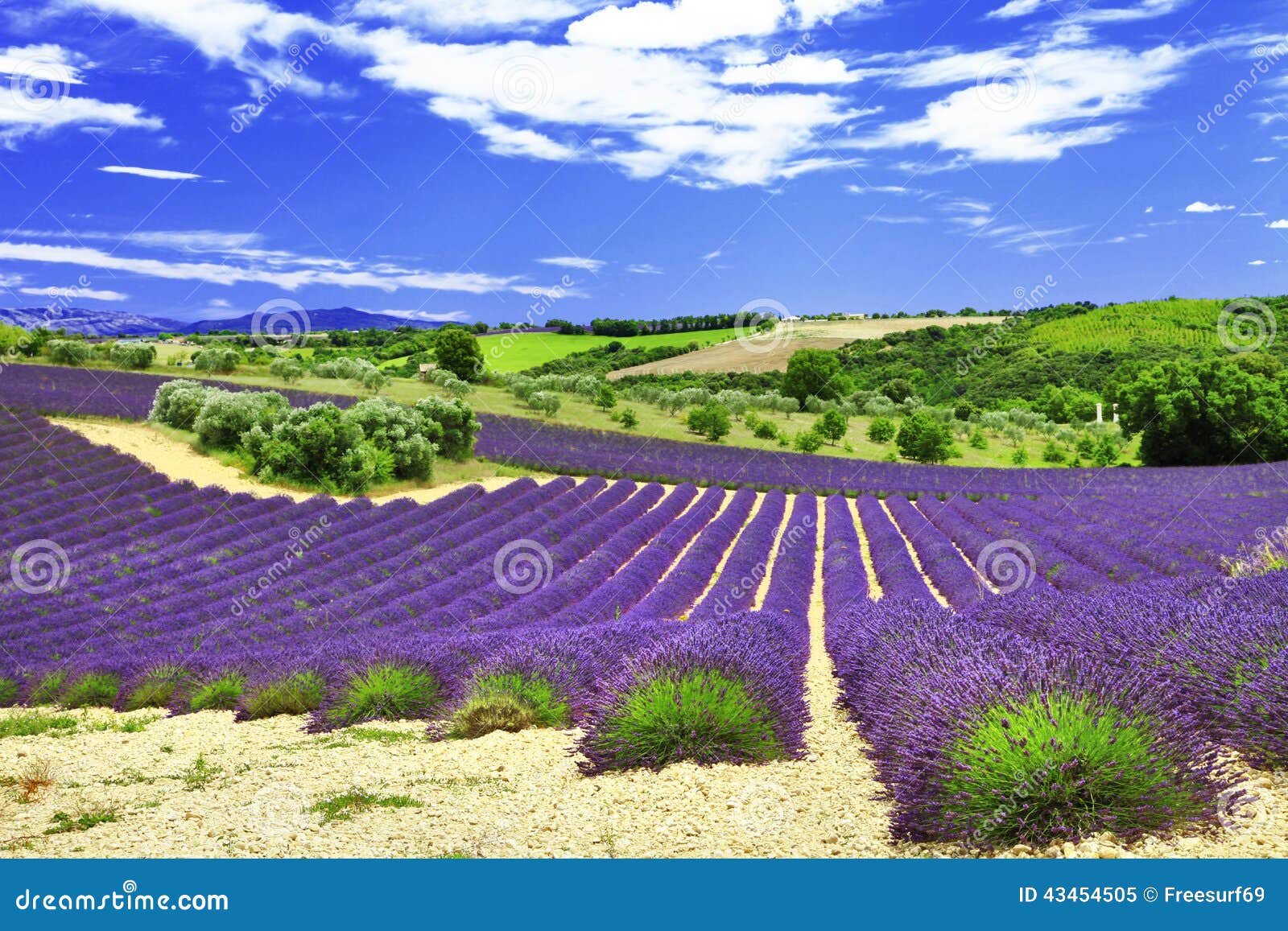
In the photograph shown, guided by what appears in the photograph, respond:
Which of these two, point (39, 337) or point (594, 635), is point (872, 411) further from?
point (594, 635)

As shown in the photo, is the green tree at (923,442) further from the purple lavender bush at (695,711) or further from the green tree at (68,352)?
the purple lavender bush at (695,711)

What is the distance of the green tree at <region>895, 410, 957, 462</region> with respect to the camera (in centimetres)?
4669

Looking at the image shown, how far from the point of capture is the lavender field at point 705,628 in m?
4.62

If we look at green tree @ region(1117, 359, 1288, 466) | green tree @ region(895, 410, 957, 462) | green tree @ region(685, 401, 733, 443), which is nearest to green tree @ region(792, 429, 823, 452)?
green tree @ region(685, 401, 733, 443)

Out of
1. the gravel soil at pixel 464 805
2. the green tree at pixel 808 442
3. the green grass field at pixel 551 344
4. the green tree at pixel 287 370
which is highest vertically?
the green grass field at pixel 551 344

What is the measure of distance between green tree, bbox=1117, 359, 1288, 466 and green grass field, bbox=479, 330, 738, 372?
123ft

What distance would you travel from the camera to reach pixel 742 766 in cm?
594

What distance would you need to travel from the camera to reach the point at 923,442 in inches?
1842

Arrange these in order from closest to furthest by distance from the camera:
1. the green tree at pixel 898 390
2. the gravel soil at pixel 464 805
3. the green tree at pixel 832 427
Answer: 1. the gravel soil at pixel 464 805
2. the green tree at pixel 832 427
3. the green tree at pixel 898 390

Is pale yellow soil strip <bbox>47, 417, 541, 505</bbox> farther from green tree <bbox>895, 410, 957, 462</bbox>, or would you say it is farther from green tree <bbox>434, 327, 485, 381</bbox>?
green tree <bbox>434, 327, 485, 381</bbox>

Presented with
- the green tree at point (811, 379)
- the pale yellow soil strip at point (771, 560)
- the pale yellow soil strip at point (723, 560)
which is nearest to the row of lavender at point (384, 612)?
the pale yellow soil strip at point (723, 560)

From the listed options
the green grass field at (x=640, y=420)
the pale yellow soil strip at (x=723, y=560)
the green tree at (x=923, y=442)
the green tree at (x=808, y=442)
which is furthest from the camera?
the green tree at (x=923, y=442)

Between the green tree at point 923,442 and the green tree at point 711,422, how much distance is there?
8.49 meters

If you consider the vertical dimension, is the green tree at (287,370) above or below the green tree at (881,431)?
above
